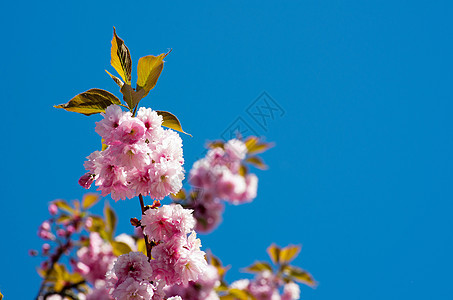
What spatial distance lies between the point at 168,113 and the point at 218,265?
7.52 ft

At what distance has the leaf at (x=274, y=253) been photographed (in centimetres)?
408

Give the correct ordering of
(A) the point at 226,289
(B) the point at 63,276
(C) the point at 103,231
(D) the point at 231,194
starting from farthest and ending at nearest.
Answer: (D) the point at 231,194, (C) the point at 103,231, (B) the point at 63,276, (A) the point at 226,289

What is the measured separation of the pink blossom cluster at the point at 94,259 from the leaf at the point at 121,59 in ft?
9.25

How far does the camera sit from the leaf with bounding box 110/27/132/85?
1.35 m

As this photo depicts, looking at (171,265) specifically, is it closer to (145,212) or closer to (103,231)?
(145,212)

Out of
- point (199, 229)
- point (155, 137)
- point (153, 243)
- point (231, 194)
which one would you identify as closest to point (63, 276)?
point (199, 229)

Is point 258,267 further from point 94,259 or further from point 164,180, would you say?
point 164,180

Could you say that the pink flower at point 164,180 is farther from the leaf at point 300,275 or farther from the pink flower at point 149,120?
the leaf at point 300,275

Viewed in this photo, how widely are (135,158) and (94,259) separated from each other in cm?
302

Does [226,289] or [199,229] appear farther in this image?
[199,229]

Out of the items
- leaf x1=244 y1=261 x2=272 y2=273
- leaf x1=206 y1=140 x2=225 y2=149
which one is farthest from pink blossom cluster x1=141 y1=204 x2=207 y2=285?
leaf x1=244 y1=261 x2=272 y2=273

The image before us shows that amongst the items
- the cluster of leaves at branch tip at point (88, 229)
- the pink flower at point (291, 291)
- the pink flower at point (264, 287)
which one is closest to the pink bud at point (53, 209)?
the cluster of leaves at branch tip at point (88, 229)

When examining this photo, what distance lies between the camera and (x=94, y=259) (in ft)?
12.6

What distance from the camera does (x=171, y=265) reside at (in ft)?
4.18
